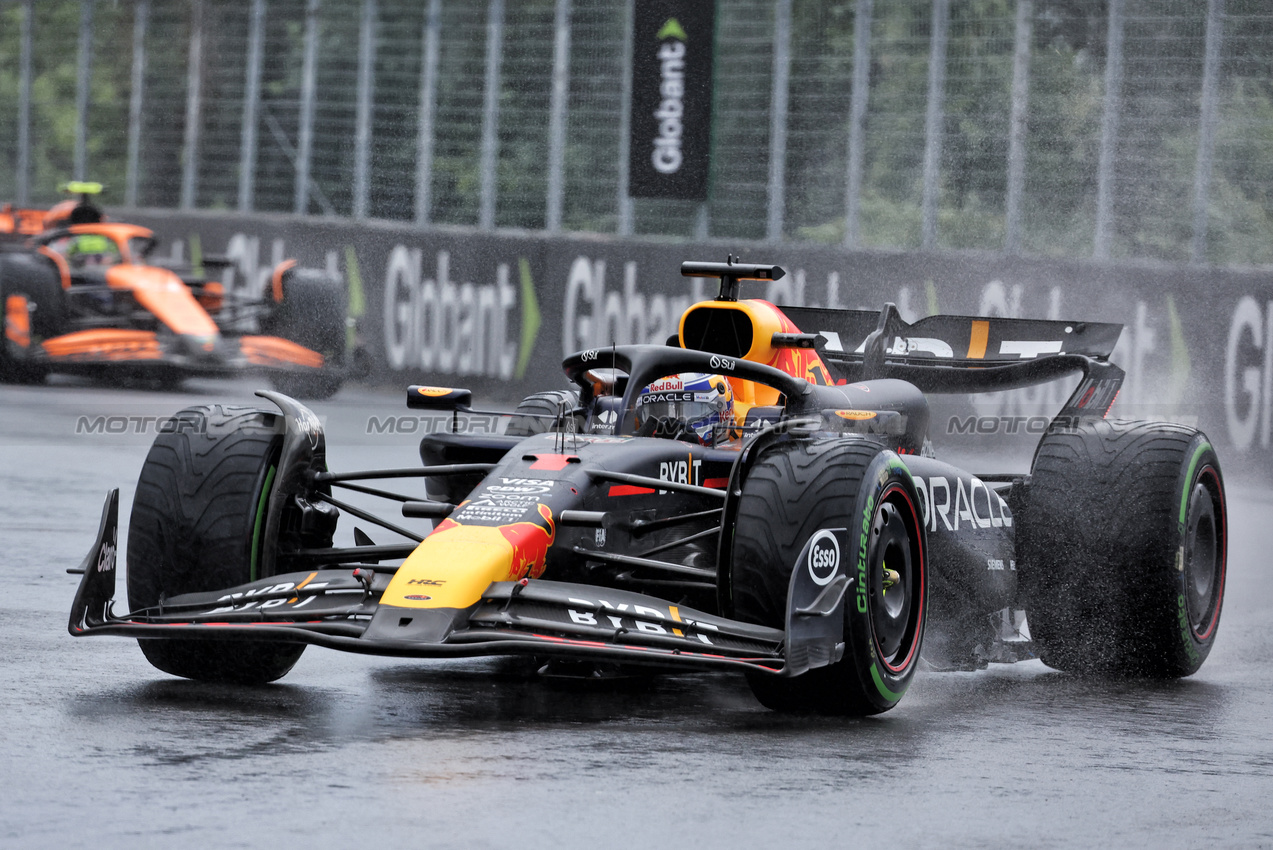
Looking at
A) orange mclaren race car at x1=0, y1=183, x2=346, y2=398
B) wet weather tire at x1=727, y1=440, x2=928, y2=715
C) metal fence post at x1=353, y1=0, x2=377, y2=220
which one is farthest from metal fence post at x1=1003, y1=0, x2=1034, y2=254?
wet weather tire at x1=727, y1=440, x2=928, y2=715

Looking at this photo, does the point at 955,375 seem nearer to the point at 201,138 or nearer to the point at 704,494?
the point at 704,494

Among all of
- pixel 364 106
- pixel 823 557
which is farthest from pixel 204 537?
pixel 364 106

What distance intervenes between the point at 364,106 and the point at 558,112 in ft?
8.69

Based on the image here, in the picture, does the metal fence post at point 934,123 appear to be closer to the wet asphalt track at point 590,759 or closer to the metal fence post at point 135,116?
the wet asphalt track at point 590,759

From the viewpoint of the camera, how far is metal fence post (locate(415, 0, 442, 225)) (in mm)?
20000

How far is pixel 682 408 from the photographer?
24.9ft

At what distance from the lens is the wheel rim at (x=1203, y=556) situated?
7.73m

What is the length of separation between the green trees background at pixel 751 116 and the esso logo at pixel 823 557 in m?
9.30

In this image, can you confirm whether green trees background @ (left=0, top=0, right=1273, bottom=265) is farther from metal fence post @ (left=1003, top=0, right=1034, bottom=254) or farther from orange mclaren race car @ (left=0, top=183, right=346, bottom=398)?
orange mclaren race car @ (left=0, top=183, right=346, bottom=398)

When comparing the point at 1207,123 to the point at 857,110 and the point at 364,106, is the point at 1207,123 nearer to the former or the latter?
the point at 857,110

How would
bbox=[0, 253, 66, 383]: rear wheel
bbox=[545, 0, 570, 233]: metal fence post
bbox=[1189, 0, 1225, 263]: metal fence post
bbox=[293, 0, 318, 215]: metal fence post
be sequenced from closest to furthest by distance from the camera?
bbox=[1189, 0, 1225, 263]: metal fence post → bbox=[0, 253, 66, 383]: rear wheel → bbox=[545, 0, 570, 233]: metal fence post → bbox=[293, 0, 318, 215]: metal fence post

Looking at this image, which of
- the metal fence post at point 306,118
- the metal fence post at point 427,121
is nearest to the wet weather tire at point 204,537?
the metal fence post at point 427,121

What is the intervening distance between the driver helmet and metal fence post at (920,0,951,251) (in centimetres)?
881

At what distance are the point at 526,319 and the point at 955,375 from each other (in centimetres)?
991
